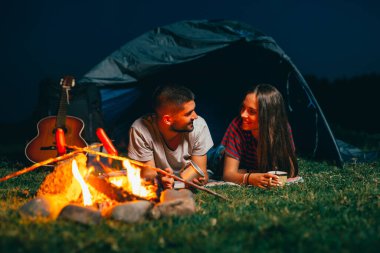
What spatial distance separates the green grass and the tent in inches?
101

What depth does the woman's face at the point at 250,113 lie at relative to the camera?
14.4 ft

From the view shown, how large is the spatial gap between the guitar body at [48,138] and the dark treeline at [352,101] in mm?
8011

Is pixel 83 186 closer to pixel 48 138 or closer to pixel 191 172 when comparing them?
pixel 191 172

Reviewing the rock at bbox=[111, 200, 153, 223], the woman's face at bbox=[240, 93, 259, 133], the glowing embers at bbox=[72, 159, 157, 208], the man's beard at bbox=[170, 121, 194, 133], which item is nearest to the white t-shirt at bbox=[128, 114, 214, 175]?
the man's beard at bbox=[170, 121, 194, 133]

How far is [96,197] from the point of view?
3.29 meters

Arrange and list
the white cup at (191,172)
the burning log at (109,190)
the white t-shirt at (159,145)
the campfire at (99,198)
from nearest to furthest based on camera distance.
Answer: the campfire at (99,198)
the burning log at (109,190)
the white cup at (191,172)
the white t-shirt at (159,145)

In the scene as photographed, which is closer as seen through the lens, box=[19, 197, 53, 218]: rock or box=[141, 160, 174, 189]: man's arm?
box=[19, 197, 53, 218]: rock

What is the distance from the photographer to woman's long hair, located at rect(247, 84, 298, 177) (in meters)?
4.36

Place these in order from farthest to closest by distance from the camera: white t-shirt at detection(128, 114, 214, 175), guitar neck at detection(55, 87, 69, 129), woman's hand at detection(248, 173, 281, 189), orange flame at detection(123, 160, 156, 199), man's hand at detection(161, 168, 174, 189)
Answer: guitar neck at detection(55, 87, 69, 129)
white t-shirt at detection(128, 114, 214, 175)
woman's hand at detection(248, 173, 281, 189)
man's hand at detection(161, 168, 174, 189)
orange flame at detection(123, 160, 156, 199)

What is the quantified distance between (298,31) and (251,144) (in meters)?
18.1

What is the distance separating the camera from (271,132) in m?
4.38

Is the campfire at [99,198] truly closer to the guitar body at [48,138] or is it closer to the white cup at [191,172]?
the white cup at [191,172]

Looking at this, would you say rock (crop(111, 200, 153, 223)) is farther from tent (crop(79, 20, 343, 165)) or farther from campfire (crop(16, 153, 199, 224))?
tent (crop(79, 20, 343, 165))

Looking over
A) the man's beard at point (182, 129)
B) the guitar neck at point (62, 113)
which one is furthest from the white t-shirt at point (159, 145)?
the guitar neck at point (62, 113)
